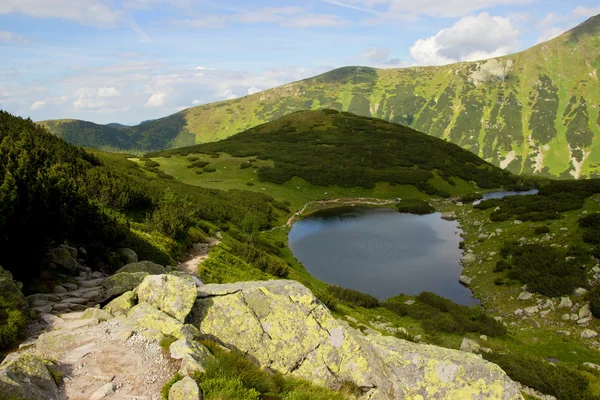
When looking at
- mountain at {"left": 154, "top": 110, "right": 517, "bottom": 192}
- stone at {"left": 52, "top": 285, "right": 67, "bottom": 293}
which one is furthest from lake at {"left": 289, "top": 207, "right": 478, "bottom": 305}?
stone at {"left": 52, "top": 285, "right": 67, "bottom": 293}

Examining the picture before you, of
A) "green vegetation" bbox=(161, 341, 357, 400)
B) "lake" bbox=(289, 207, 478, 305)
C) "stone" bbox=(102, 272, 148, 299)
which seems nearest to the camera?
"green vegetation" bbox=(161, 341, 357, 400)

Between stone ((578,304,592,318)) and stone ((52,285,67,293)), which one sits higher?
stone ((52,285,67,293))

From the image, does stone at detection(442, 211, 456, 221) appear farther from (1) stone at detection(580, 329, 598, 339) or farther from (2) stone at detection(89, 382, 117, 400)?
(2) stone at detection(89, 382, 117, 400)

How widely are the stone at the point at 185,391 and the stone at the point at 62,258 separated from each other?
928 centimetres

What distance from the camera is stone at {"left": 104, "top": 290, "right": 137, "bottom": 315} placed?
9914 millimetres

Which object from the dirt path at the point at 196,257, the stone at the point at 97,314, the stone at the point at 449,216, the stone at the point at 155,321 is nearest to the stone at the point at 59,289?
the stone at the point at 97,314

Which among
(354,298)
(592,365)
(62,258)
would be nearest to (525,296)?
(592,365)

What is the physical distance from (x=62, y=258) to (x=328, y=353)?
10832 millimetres

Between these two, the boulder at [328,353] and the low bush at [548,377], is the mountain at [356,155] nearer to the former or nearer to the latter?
the low bush at [548,377]

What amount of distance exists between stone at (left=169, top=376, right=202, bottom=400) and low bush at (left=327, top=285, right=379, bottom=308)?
2156 centimetres

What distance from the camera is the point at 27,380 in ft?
21.0

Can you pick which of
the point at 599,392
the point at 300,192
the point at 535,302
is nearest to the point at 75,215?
the point at 599,392

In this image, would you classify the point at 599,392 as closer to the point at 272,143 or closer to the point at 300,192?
the point at 300,192

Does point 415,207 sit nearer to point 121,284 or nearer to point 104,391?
point 121,284
